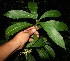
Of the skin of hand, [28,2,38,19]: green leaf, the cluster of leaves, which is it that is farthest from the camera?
[28,2,38,19]: green leaf

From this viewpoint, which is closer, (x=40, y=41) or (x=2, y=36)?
(x=40, y=41)

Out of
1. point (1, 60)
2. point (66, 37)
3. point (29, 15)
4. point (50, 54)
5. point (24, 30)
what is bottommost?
point (66, 37)

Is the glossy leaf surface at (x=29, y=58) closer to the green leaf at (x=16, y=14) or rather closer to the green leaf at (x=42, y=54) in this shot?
the green leaf at (x=42, y=54)

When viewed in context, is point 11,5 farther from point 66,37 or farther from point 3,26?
point 66,37

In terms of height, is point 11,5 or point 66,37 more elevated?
point 11,5

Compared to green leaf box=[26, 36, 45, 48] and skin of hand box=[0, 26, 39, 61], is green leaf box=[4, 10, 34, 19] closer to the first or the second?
skin of hand box=[0, 26, 39, 61]

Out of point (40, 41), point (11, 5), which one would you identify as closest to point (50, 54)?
point (40, 41)

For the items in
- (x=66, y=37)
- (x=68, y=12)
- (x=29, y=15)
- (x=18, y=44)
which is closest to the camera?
(x=18, y=44)

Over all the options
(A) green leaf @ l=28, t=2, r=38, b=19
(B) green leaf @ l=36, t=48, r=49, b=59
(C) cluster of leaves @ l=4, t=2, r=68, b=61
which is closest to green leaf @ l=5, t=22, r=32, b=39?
(C) cluster of leaves @ l=4, t=2, r=68, b=61

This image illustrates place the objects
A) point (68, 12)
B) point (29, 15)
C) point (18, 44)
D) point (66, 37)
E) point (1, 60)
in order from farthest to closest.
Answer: point (68, 12) → point (66, 37) → point (29, 15) → point (18, 44) → point (1, 60)
